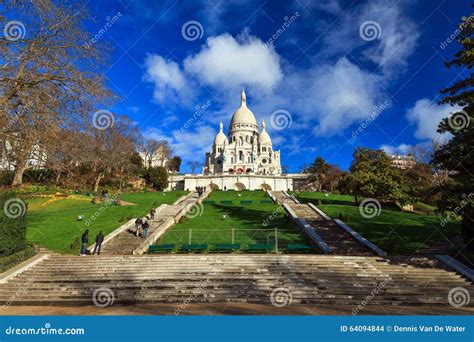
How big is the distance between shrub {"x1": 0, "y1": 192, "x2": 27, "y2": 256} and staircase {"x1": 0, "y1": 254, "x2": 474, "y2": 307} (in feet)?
4.97

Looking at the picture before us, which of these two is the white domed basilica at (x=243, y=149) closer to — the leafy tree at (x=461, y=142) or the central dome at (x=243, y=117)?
the central dome at (x=243, y=117)

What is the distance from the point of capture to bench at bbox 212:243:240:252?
16.0m

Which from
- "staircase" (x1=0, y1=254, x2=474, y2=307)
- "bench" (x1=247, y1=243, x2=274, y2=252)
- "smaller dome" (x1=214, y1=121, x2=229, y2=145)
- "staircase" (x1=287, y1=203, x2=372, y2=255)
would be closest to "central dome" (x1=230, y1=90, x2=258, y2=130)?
"smaller dome" (x1=214, y1=121, x2=229, y2=145)

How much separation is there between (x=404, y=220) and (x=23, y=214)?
87.4ft

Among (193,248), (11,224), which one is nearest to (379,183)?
(193,248)

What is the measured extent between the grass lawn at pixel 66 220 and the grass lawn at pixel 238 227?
4957 millimetres

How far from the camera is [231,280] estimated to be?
40.3ft

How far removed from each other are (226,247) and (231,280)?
12.7 ft

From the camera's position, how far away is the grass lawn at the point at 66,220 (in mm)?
18234

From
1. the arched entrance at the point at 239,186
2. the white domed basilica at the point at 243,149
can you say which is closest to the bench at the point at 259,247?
the arched entrance at the point at 239,186

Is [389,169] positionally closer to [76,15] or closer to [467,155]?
[467,155]

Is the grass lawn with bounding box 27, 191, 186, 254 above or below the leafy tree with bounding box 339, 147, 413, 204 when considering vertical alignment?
below

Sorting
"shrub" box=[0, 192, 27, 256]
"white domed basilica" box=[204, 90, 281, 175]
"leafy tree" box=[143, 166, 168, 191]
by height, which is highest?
"white domed basilica" box=[204, 90, 281, 175]

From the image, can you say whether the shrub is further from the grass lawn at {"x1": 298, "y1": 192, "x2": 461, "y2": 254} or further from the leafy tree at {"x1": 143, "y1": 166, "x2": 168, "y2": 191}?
the leafy tree at {"x1": 143, "y1": 166, "x2": 168, "y2": 191}
